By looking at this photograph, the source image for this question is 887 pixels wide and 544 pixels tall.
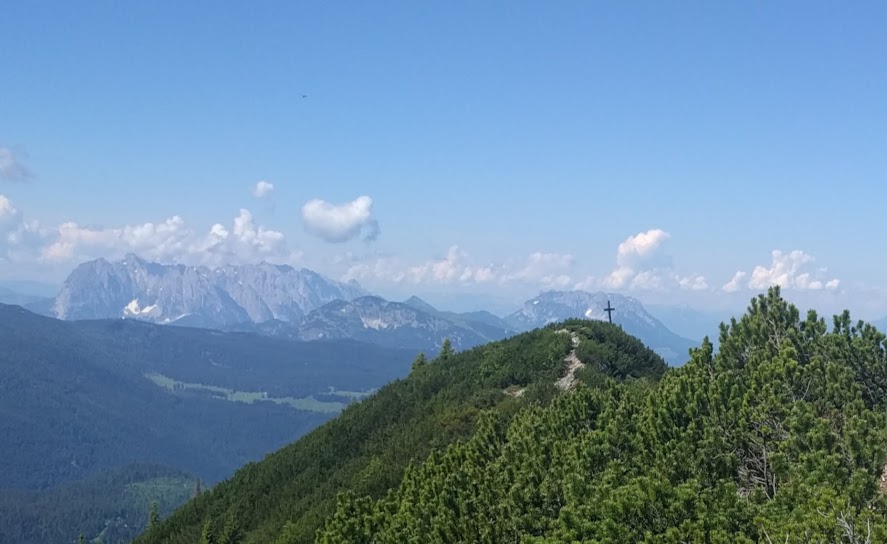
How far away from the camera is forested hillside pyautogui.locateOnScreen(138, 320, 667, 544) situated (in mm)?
76000

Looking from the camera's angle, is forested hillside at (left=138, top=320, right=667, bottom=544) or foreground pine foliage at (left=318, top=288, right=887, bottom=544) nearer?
foreground pine foliage at (left=318, top=288, right=887, bottom=544)

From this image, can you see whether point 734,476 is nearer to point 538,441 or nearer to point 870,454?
point 870,454

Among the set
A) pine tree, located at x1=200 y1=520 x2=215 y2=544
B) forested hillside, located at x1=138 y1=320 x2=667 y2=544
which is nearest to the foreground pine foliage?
forested hillside, located at x1=138 y1=320 x2=667 y2=544

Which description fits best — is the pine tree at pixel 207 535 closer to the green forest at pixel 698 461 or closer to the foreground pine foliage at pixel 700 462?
the green forest at pixel 698 461

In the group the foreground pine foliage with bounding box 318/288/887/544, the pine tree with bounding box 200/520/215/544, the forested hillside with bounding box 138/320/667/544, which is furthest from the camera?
the pine tree with bounding box 200/520/215/544

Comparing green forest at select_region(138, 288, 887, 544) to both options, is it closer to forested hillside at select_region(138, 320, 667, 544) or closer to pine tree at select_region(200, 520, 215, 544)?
forested hillside at select_region(138, 320, 667, 544)

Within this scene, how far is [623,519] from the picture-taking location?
998 inches

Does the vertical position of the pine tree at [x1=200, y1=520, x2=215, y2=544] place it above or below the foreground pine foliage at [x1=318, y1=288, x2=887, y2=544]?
below

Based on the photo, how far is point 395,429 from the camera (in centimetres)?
9462

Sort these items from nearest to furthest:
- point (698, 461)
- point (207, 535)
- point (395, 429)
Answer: point (698, 461), point (207, 535), point (395, 429)

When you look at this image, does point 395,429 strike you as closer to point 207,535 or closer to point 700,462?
point 207,535

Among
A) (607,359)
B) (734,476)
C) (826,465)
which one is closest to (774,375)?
(734,476)

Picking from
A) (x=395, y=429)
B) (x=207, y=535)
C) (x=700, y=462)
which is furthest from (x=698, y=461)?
(x=395, y=429)

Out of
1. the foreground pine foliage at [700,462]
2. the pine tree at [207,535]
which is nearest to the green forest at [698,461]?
the foreground pine foliage at [700,462]
